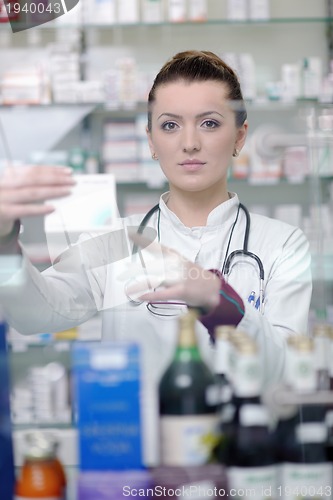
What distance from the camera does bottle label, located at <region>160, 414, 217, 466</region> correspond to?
0.95m

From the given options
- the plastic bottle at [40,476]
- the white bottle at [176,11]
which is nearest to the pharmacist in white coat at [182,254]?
the plastic bottle at [40,476]

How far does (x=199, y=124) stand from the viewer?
4.58ft

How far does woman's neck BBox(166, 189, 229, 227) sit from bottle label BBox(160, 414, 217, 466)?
0.73 metres

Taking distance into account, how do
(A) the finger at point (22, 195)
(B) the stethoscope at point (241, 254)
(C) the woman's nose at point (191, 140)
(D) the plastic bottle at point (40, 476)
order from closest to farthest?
(D) the plastic bottle at point (40, 476), (A) the finger at point (22, 195), (C) the woman's nose at point (191, 140), (B) the stethoscope at point (241, 254)

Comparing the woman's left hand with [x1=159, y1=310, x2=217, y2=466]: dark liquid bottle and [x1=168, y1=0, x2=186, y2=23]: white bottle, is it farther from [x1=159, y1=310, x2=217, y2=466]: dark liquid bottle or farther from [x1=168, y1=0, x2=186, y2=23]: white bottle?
[x1=168, y1=0, x2=186, y2=23]: white bottle

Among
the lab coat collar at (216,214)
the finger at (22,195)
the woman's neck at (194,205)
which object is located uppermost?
the finger at (22,195)

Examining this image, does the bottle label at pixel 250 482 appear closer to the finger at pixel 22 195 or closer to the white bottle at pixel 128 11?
the finger at pixel 22 195

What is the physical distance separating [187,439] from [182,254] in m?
0.46

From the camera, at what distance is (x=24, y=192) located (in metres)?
1.16

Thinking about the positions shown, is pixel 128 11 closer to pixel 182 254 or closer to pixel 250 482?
pixel 182 254

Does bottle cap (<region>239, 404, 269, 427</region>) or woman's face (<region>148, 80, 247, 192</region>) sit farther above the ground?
woman's face (<region>148, 80, 247, 192</region>)

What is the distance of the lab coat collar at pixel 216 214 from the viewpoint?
1653 mm

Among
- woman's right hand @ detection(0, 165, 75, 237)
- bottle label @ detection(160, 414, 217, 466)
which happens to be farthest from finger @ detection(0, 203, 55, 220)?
bottle label @ detection(160, 414, 217, 466)

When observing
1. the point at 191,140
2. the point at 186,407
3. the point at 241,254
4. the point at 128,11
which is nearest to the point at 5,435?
the point at 186,407
